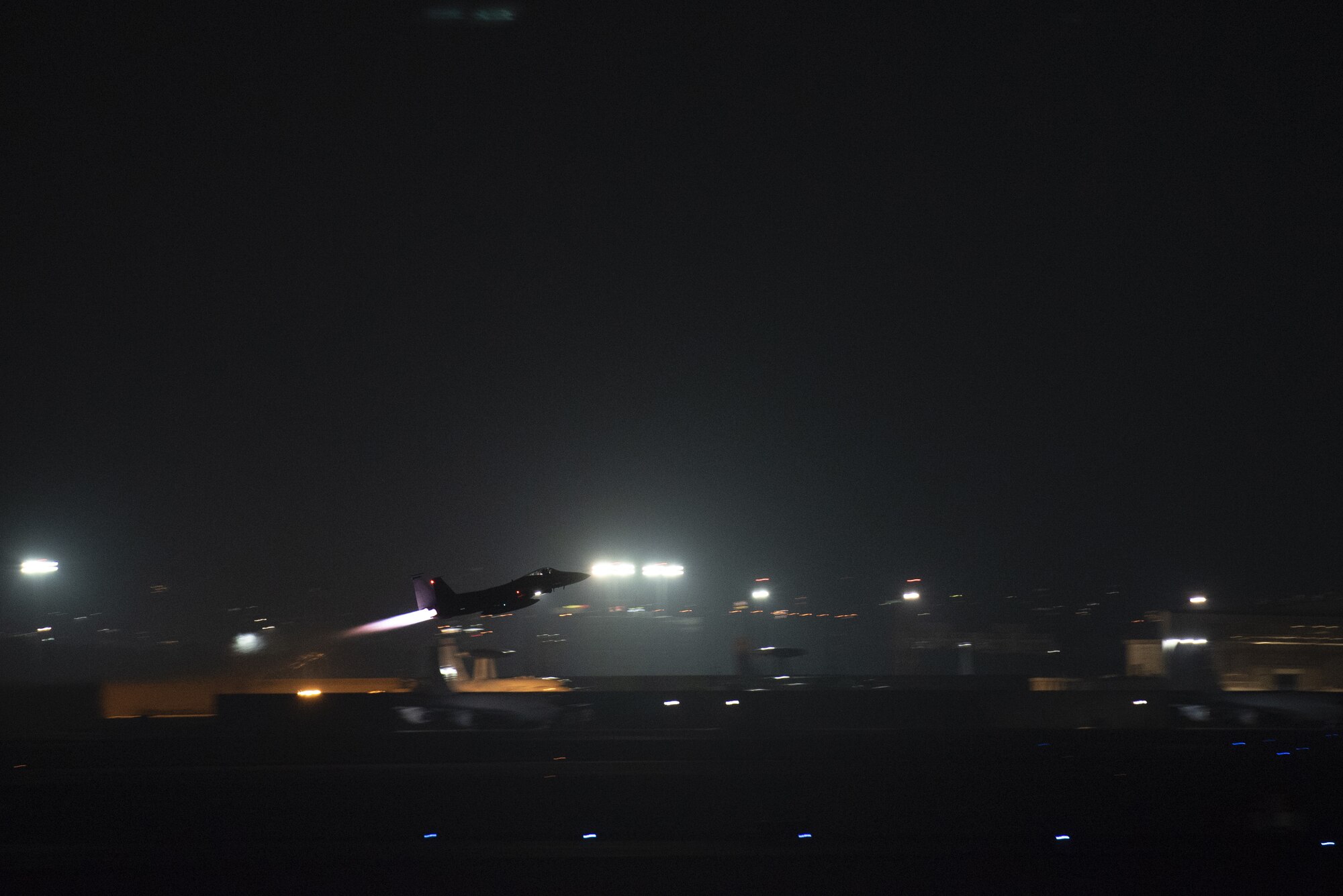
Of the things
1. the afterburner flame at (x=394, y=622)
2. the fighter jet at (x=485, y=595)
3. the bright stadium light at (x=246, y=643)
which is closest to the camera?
the fighter jet at (x=485, y=595)

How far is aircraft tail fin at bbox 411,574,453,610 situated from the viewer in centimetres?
2028

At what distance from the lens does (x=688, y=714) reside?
71.9 feet

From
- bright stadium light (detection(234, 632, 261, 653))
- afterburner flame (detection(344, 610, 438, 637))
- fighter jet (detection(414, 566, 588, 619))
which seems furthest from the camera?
bright stadium light (detection(234, 632, 261, 653))

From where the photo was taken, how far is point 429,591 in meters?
20.6

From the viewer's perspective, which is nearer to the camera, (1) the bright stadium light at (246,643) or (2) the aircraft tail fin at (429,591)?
(2) the aircraft tail fin at (429,591)

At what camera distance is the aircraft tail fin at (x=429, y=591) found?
66.5ft

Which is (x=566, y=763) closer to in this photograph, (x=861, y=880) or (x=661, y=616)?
(x=861, y=880)

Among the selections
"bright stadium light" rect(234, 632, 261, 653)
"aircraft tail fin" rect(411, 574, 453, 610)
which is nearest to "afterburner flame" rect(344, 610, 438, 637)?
"aircraft tail fin" rect(411, 574, 453, 610)

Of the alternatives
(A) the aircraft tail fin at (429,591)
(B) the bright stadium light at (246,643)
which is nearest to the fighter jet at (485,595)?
(A) the aircraft tail fin at (429,591)

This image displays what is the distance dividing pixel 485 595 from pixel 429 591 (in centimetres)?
179

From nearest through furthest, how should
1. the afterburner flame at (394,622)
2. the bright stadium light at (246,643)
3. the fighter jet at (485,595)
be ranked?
the fighter jet at (485,595), the afterburner flame at (394,622), the bright stadium light at (246,643)

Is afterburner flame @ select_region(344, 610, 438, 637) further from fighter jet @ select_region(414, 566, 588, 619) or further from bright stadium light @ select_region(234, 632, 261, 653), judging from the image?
bright stadium light @ select_region(234, 632, 261, 653)

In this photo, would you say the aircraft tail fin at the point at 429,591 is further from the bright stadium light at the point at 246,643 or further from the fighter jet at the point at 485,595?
the bright stadium light at the point at 246,643

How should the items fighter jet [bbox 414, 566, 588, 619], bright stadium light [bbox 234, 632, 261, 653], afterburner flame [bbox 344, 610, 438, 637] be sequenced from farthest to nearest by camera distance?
bright stadium light [bbox 234, 632, 261, 653] < afterburner flame [bbox 344, 610, 438, 637] < fighter jet [bbox 414, 566, 588, 619]
